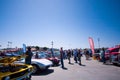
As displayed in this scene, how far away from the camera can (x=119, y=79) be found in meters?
7.79

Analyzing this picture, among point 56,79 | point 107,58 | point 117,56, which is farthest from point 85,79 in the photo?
point 107,58

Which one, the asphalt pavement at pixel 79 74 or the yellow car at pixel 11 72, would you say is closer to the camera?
the yellow car at pixel 11 72

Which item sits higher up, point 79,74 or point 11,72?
point 11,72

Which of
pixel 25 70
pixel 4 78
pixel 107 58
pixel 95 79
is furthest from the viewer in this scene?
pixel 107 58

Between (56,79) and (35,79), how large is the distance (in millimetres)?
1261

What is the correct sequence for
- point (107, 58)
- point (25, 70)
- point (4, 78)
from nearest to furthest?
point (4, 78), point (25, 70), point (107, 58)

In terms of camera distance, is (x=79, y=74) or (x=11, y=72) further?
(x=79, y=74)

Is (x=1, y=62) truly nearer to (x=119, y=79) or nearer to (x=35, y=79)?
(x=35, y=79)

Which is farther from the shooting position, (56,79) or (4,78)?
(56,79)

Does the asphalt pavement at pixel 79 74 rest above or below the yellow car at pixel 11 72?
below

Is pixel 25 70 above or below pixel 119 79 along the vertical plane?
above

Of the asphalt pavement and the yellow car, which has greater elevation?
the yellow car

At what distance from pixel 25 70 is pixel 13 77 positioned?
0.87 metres

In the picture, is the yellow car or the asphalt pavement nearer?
the yellow car
